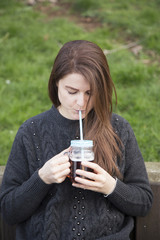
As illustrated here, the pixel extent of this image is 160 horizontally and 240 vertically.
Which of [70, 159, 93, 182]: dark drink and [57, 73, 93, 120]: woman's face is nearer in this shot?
[70, 159, 93, 182]: dark drink

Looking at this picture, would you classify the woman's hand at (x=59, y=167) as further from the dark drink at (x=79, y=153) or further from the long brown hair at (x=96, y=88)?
the long brown hair at (x=96, y=88)

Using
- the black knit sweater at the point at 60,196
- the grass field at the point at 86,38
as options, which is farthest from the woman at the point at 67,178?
the grass field at the point at 86,38

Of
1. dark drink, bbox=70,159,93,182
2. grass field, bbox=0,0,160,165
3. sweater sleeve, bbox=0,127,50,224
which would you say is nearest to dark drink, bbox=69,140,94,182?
dark drink, bbox=70,159,93,182

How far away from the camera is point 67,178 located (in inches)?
70.7

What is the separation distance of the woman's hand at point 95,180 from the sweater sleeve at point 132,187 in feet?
0.22

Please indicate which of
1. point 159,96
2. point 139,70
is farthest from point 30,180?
point 139,70

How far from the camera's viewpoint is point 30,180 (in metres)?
1.71

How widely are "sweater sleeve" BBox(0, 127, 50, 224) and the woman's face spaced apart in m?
0.31

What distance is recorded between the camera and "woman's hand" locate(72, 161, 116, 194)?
1510mm

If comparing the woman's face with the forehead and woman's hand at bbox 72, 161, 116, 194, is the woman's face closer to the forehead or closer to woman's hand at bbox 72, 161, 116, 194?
the forehead

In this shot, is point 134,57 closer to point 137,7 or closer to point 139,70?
point 139,70

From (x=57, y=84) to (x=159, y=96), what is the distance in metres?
1.68

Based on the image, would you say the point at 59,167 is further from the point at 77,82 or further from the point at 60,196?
the point at 77,82

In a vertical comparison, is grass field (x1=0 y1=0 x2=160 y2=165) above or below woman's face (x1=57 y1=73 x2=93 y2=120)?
below
